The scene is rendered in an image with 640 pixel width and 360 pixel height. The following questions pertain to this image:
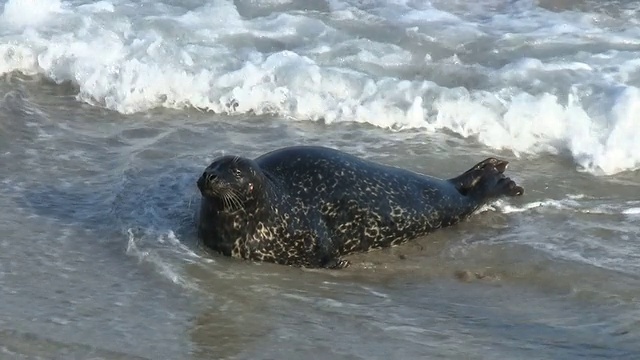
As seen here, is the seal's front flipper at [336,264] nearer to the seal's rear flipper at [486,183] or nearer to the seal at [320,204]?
the seal at [320,204]

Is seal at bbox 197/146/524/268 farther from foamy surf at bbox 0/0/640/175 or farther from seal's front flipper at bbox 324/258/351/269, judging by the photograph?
foamy surf at bbox 0/0/640/175

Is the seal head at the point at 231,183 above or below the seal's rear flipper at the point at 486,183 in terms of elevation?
above

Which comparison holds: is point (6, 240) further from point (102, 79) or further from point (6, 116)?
point (102, 79)

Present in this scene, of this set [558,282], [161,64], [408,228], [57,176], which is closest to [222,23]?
[161,64]

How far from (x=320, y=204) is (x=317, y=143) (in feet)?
6.38

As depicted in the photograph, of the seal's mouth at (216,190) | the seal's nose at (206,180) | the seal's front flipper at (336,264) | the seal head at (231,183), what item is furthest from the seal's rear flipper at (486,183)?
the seal's nose at (206,180)

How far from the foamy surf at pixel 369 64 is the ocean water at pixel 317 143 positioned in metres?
0.03

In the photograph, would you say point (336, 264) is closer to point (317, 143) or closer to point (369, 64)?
point (317, 143)

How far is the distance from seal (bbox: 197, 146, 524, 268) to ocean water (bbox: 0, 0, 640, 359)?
13cm

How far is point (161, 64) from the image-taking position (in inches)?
387

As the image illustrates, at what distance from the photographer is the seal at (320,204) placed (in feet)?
20.0

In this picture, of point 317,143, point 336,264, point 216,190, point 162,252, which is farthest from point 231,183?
point 317,143

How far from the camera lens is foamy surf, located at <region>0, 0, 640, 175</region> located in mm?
8727

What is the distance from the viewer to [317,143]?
27.1 feet
